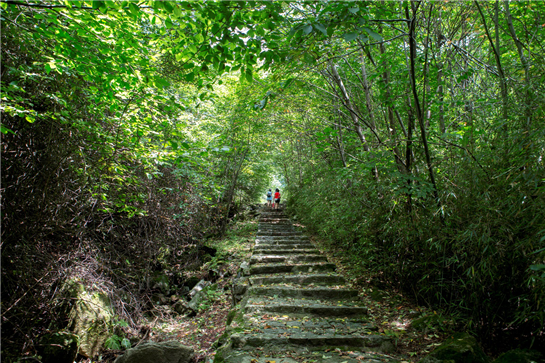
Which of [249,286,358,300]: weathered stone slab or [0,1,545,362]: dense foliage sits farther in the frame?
[249,286,358,300]: weathered stone slab

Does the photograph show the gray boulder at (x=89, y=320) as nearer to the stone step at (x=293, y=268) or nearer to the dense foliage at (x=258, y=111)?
the dense foliage at (x=258, y=111)

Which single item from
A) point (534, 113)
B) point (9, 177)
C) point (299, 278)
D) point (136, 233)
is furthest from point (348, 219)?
point (9, 177)

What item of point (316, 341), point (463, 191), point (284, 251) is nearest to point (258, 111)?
point (463, 191)

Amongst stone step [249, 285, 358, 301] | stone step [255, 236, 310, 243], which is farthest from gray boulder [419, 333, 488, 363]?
stone step [255, 236, 310, 243]

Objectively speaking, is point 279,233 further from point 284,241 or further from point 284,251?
point 284,251

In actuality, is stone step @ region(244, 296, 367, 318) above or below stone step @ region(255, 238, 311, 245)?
below

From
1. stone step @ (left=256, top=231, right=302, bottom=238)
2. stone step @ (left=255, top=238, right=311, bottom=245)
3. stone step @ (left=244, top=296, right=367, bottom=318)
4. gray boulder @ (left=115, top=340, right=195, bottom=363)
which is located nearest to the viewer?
gray boulder @ (left=115, top=340, right=195, bottom=363)

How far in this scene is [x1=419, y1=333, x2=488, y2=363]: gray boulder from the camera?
6.46 feet

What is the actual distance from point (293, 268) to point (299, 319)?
1639 millimetres

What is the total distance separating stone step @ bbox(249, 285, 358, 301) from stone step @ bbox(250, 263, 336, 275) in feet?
2.56

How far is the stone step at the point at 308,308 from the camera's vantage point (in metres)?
3.54

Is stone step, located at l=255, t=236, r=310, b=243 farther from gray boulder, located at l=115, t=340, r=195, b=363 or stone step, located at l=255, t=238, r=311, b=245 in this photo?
gray boulder, located at l=115, t=340, r=195, b=363

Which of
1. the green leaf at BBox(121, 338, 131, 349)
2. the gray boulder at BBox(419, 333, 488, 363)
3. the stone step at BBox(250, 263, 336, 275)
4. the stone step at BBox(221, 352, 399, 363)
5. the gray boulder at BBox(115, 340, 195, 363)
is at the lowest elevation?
the green leaf at BBox(121, 338, 131, 349)

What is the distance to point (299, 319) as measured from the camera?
3477 millimetres
